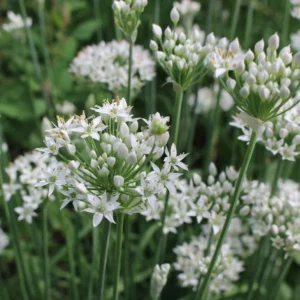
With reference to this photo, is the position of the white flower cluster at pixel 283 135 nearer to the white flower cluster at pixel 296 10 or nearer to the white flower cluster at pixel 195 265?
the white flower cluster at pixel 195 265

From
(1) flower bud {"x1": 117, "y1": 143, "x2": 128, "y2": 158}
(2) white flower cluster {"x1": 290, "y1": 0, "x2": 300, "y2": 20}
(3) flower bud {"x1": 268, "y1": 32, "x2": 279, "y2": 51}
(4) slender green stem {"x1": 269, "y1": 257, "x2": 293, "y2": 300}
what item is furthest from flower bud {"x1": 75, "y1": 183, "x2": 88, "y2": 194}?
(2) white flower cluster {"x1": 290, "y1": 0, "x2": 300, "y2": 20}

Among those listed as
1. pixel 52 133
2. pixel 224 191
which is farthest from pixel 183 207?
Result: pixel 52 133

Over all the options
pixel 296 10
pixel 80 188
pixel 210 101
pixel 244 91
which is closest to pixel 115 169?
pixel 80 188

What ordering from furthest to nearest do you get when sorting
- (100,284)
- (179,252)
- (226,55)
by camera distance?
1. (179,252)
2. (226,55)
3. (100,284)

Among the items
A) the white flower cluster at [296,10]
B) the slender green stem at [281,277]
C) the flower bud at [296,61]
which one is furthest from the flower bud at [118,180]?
the white flower cluster at [296,10]

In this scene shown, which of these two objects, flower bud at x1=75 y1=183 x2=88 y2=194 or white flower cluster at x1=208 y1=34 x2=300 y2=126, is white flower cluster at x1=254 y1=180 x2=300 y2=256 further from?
flower bud at x1=75 y1=183 x2=88 y2=194

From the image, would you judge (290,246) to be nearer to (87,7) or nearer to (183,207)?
(183,207)
